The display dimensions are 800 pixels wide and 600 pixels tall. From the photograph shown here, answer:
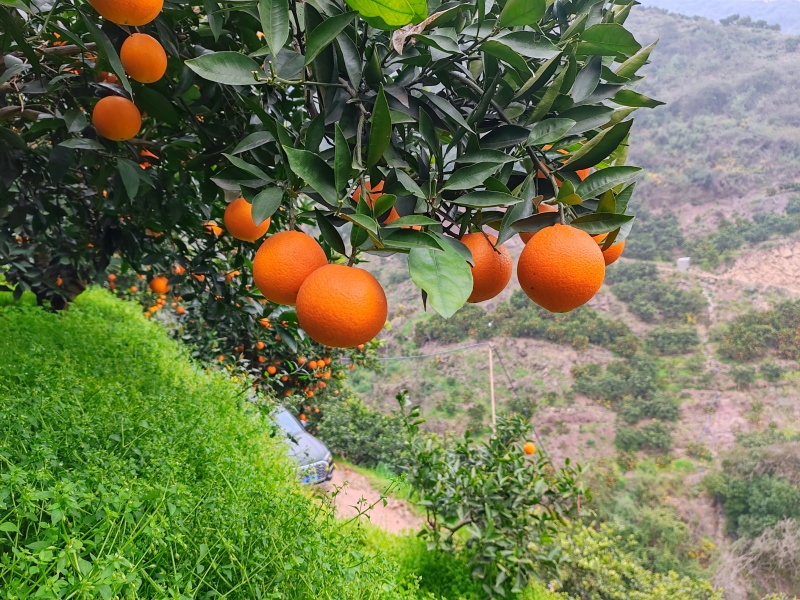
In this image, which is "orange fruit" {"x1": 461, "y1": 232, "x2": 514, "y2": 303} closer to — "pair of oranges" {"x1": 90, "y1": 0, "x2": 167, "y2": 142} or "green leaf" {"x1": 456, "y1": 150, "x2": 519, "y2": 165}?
"green leaf" {"x1": 456, "y1": 150, "x2": 519, "y2": 165}

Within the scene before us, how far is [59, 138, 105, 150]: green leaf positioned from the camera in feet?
2.93

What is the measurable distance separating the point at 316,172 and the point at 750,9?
28.9 m

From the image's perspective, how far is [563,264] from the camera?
483 mm

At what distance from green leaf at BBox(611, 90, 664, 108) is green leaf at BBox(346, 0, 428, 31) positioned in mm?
314

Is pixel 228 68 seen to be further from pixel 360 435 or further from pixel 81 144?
pixel 360 435

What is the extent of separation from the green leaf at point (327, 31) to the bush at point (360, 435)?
6.46 meters

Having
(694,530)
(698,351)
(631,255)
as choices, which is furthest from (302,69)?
(631,255)

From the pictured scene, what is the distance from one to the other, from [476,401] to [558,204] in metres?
10.1

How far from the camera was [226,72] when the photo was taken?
1.75ft

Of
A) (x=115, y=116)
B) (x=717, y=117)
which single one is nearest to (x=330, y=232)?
(x=115, y=116)

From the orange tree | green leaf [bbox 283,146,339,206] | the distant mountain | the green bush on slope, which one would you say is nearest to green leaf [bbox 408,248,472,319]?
the orange tree

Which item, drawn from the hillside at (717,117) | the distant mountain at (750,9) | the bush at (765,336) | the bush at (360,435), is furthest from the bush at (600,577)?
the distant mountain at (750,9)

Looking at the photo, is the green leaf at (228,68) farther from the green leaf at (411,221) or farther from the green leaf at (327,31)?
the green leaf at (411,221)

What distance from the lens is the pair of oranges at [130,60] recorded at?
21.6 inches
